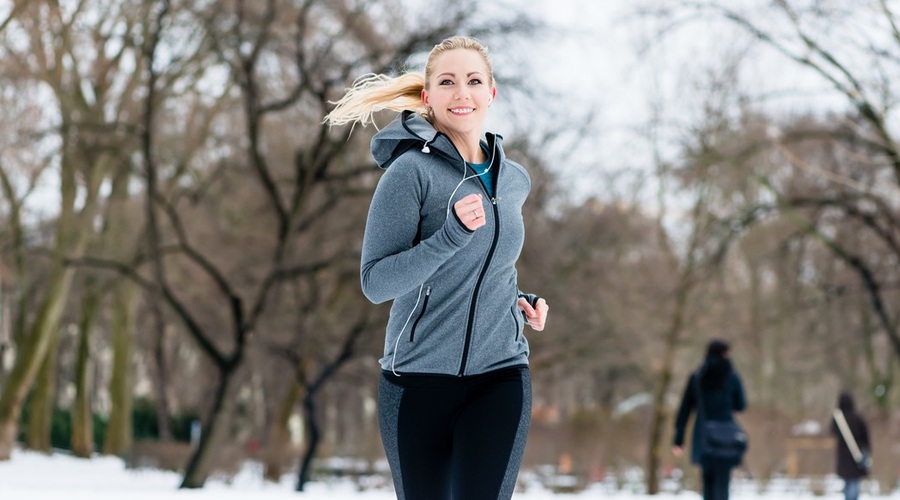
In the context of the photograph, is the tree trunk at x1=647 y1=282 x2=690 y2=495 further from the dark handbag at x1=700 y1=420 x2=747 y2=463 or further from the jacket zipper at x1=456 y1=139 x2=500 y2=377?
the jacket zipper at x1=456 y1=139 x2=500 y2=377

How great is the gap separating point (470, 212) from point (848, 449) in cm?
1415

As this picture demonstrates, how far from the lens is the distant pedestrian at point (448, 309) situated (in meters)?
3.37

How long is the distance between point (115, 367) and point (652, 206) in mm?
14598

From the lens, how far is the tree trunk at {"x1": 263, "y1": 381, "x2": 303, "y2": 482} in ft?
89.4

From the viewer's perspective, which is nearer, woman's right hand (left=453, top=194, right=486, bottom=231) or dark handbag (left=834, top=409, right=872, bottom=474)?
woman's right hand (left=453, top=194, right=486, bottom=231)

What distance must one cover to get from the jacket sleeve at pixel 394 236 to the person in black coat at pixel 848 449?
1380cm

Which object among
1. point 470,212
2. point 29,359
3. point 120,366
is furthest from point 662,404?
point 470,212

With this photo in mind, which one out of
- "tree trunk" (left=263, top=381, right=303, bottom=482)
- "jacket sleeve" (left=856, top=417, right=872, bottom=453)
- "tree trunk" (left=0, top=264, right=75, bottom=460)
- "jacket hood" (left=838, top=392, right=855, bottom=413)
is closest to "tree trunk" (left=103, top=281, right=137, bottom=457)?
"tree trunk" (left=263, top=381, right=303, bottom=482)

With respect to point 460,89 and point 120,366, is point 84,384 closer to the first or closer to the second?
point 120,366

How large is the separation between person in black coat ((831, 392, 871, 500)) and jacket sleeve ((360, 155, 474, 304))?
13.8m

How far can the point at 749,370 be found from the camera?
136 feet

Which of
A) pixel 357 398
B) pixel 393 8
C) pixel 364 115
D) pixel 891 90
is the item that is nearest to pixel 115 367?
pixel 357 398

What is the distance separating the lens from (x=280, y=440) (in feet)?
94.4

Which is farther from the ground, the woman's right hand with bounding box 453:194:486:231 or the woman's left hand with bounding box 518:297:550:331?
the woman's right hand with bounding box 453:194:486:231
